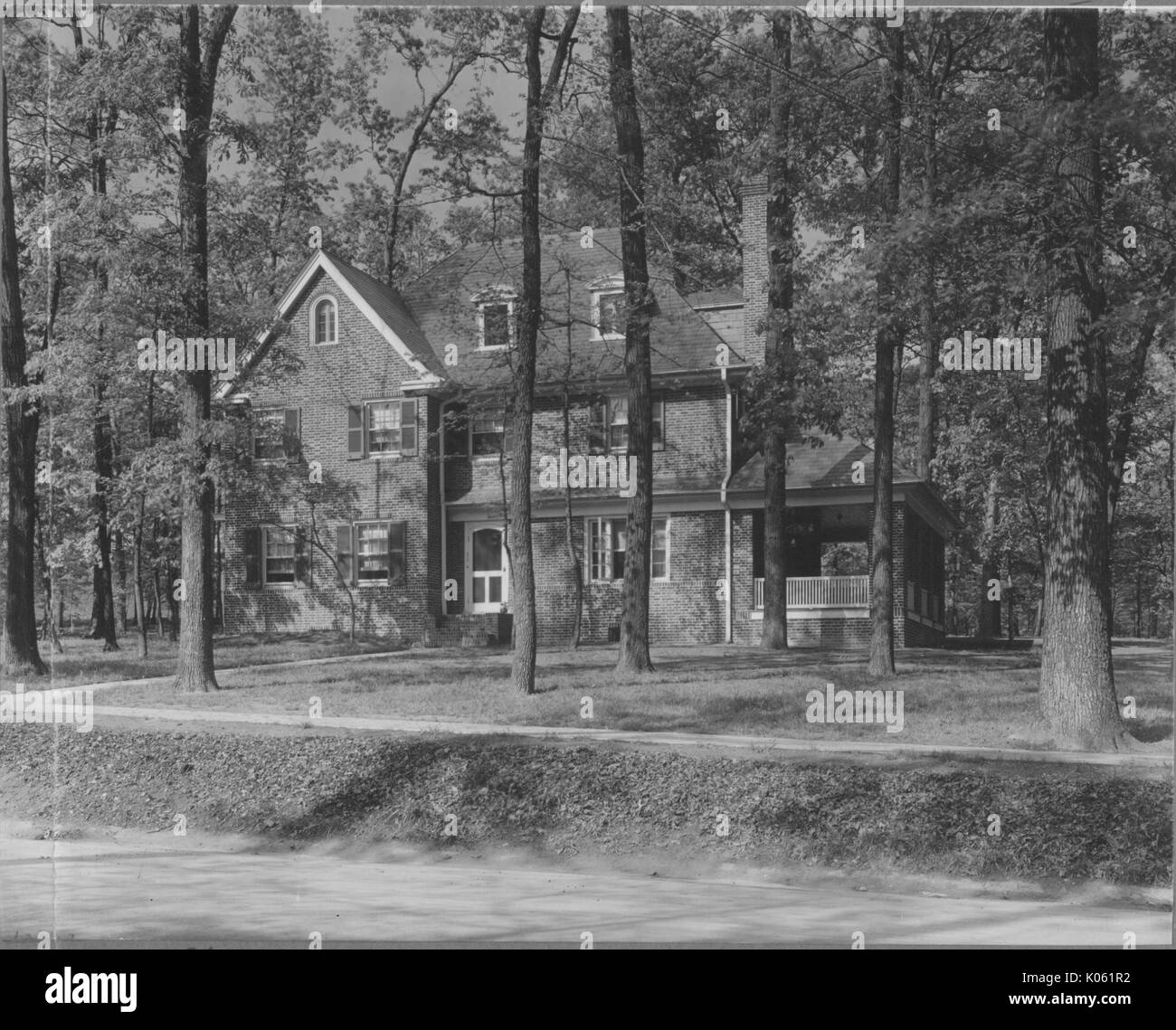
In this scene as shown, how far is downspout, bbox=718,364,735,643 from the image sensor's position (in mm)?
11273

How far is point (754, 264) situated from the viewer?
1103cm

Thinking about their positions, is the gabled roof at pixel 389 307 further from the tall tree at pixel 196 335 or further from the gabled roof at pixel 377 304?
the tall tree at pixel 196 335

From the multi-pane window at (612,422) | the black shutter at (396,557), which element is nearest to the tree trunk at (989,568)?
the multi-pane window at (612,422)

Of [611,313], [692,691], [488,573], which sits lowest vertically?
[692,691]

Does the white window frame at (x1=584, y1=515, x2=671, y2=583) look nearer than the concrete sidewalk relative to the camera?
No

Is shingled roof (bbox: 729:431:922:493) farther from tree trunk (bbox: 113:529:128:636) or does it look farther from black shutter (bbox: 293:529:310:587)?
tree trunk (bbox: 113:529:128:636)

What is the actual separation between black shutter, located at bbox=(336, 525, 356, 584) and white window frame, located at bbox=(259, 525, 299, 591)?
57cm

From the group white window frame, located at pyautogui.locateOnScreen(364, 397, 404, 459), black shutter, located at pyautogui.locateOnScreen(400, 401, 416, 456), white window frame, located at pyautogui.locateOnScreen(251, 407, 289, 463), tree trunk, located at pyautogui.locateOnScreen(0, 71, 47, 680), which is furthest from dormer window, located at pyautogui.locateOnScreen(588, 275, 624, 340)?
tree trunk, located at pyautogui.locateOnScreen(0, 71, 47, 680)

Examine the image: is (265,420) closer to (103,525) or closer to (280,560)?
(280,560)

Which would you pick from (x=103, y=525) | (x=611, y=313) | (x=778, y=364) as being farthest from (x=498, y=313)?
(x=103, y=525)

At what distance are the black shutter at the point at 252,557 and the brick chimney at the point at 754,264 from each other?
545 centimetres

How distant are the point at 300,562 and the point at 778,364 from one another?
5388 millimetres
